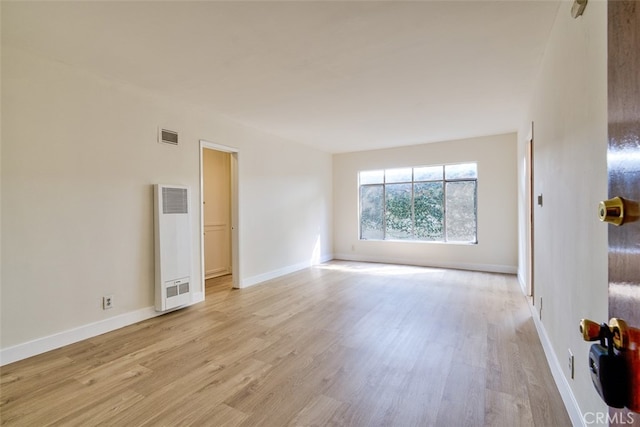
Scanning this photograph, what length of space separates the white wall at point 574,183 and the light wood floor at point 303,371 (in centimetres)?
48

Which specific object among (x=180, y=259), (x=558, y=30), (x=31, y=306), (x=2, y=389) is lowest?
(x=2, y=389)

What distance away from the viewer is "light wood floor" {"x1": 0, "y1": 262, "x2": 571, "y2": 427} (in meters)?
1.81

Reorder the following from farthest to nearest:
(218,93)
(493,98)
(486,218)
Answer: (486,218), (493,98), (218,93)

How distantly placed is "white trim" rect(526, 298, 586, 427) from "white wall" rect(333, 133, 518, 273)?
311 centimetres

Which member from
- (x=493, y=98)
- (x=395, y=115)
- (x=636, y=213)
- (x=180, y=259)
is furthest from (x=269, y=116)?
(x=636, y=213)

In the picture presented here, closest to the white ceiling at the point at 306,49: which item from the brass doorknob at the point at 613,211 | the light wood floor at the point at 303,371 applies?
the brass doorknob at the point at 613,211

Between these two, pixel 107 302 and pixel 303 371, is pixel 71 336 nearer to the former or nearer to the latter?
pixel 107 302

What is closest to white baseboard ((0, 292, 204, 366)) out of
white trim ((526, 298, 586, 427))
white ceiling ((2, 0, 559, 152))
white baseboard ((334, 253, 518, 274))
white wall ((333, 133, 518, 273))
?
white ceiling ((2, 0, 559, 152))

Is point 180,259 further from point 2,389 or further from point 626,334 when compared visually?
point 626,334

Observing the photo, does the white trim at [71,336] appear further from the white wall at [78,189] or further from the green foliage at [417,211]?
the green foliage at [417,211]

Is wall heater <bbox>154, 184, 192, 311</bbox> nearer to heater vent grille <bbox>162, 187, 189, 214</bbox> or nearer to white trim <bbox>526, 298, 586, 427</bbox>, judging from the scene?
heater vent grille <bbox>162, 187, 189, 214</bbox>

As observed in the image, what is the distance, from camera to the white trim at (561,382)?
1644 millimetres

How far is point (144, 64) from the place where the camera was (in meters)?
2.76

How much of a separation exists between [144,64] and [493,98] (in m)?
3.85
